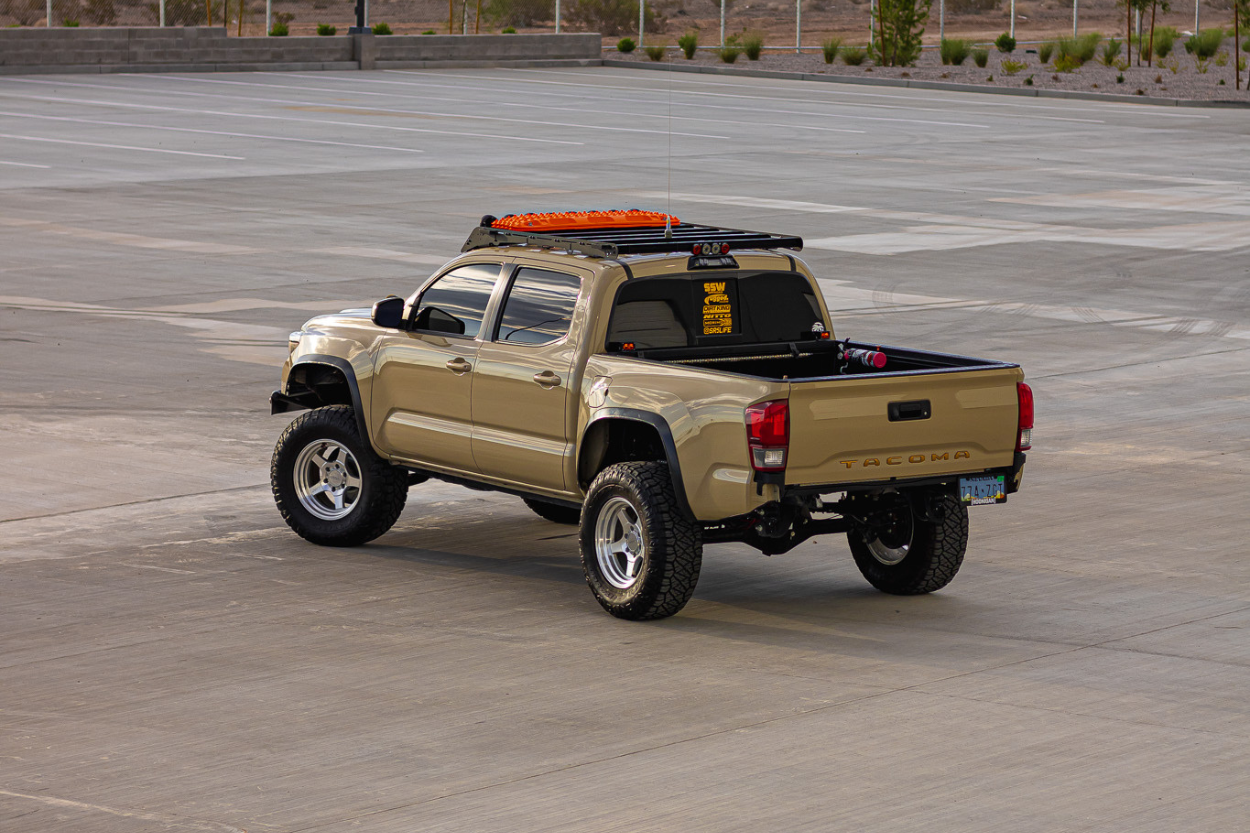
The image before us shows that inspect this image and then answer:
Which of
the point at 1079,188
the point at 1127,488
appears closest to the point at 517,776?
the point at 1127,488

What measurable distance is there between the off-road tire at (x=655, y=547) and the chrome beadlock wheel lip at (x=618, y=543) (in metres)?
0.05

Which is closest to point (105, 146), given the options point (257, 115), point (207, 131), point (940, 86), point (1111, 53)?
point (207, 131)

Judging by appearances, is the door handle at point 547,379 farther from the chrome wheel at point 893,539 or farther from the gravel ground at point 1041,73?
the gravel ground at point 1041,73

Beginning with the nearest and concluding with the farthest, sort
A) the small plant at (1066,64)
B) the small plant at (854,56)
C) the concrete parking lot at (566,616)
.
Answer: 1. the concrete parking lot at (566,616)
2. the small plant at (1066,64)
3. the small plant at (854,56)

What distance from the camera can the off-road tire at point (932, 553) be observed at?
380 inches

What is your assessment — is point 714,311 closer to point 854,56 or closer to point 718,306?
point 718,306

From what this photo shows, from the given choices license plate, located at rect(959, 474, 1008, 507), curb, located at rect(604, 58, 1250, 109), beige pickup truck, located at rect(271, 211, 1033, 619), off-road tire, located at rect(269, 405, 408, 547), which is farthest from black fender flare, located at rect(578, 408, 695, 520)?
curb, located at rect(604, 58, 1250, 109)

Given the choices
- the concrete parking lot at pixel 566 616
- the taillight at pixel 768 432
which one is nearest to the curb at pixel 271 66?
the concrete parking lot at pixel 566 616

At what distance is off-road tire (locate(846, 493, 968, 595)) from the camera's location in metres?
9.66

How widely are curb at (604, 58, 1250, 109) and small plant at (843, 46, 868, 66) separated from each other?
12.1 feet

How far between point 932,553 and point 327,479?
11.3 feet

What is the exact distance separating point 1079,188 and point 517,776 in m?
26.1

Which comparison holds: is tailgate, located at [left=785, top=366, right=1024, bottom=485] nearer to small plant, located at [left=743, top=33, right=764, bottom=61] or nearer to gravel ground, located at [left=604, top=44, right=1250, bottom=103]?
gravel ground, located at [left=604, top=44, right=1250, bottom=103]

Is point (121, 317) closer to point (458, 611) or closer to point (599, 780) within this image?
point (458, 611)
